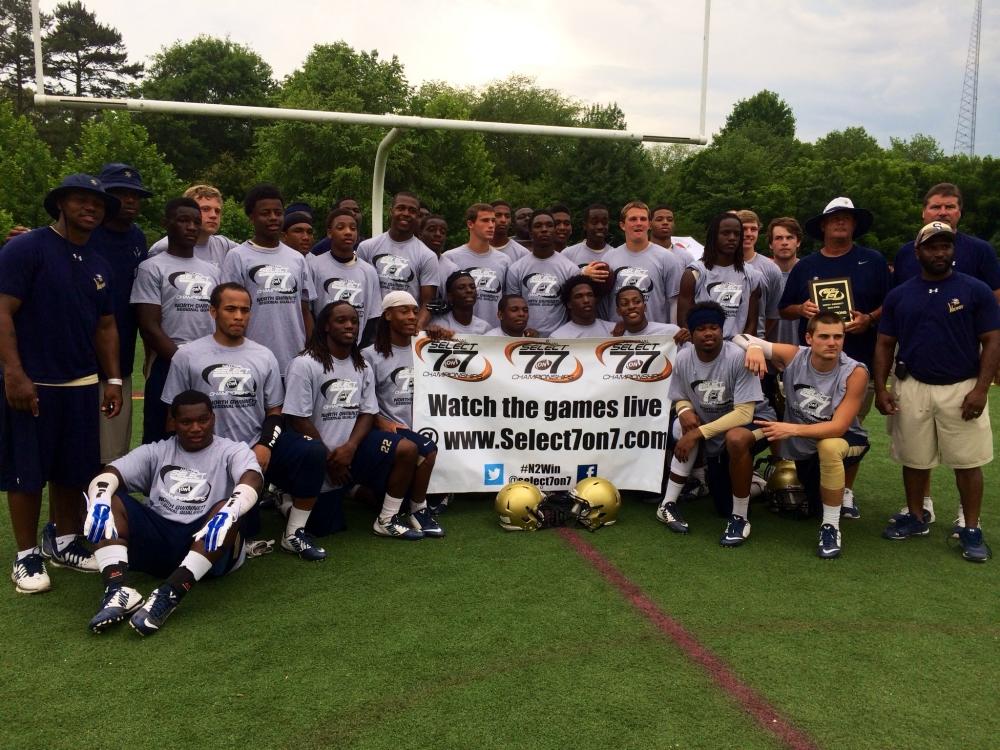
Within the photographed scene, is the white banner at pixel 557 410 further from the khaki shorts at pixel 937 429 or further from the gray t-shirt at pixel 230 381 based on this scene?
the khaki shorts at pixel 937 429

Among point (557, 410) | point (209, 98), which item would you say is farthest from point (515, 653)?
point (209, 98)

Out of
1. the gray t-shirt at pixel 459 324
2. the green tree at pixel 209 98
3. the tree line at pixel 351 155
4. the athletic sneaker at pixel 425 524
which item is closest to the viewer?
the athletic sneaker at pixel 425 524

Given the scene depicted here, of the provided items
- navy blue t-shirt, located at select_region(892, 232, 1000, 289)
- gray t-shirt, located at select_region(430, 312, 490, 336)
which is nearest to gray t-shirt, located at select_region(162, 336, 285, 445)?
gray t-shirt, located at select_region(430, 312, 490, 336)

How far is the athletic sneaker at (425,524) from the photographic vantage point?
18.2 ft

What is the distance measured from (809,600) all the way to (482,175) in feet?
113

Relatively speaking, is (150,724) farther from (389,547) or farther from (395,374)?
(395,374)

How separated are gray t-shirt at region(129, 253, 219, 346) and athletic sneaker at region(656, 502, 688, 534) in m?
3.43

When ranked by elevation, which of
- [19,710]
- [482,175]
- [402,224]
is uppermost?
[482,175]

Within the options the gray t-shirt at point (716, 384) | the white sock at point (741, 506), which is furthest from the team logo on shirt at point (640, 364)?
the white sock at point (741, 506)

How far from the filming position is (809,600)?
4531 mm

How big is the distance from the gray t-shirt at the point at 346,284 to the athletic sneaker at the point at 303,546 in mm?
1723

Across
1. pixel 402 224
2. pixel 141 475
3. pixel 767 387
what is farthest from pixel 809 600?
pixel 402 224

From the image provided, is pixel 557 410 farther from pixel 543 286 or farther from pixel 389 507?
pixel 389 507

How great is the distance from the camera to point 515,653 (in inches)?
151
